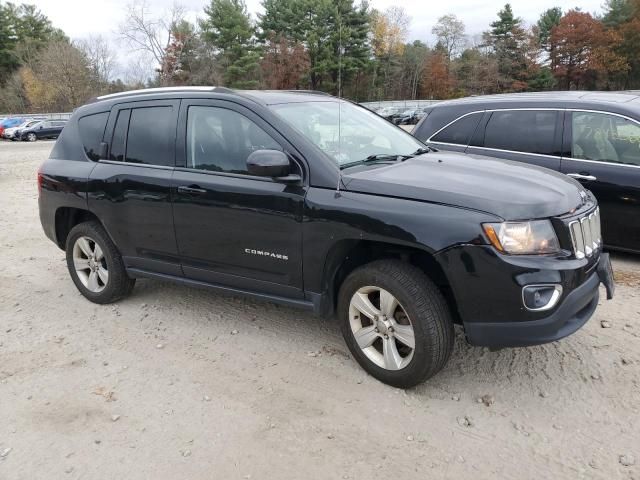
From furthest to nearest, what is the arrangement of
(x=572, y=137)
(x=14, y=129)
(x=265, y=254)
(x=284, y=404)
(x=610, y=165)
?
(x=14, y=129) < (x=572, y=137) < (x=610, y=165) < (x=265, y=254) < (x=284, y=404)

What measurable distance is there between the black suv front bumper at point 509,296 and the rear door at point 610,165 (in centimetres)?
256

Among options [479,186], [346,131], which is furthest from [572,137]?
[479,186]

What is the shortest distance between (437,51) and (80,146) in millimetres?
75742

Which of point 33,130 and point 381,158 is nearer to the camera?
point 381,158

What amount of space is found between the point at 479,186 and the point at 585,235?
69 cm

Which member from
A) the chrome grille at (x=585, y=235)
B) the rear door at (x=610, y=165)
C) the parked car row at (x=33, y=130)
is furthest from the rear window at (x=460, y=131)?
the parked car row at (x=33, y=130)

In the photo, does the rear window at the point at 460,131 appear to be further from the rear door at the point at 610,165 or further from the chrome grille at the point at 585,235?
the chrome grille at the point at 585,235

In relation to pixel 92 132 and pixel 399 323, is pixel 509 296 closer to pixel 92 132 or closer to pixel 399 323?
pixel 399 323

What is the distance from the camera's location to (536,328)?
2.84 metres

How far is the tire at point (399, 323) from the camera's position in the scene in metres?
3.04

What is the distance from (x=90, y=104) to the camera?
4.84 metres

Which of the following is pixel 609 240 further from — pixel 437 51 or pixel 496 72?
pixel 437 51

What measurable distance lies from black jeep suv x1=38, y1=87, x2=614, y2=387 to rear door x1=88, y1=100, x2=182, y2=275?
14mm

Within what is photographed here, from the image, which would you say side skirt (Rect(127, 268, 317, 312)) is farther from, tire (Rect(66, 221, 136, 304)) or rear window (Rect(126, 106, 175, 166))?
rear window (Rect(126, 106, 175, 166))
